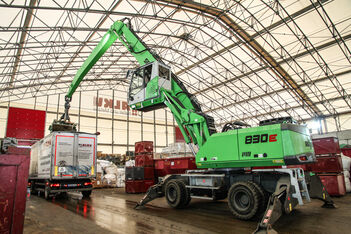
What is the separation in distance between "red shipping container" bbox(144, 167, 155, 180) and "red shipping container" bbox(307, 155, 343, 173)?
8.23m

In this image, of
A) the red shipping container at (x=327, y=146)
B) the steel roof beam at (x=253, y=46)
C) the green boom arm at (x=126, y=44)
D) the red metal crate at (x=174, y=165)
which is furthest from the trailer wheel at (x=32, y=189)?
the red shipping container at (x=327, y=146)

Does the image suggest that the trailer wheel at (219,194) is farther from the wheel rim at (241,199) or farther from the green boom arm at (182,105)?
the green boom arm at (182,105)

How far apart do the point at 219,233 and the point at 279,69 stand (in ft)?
62.1

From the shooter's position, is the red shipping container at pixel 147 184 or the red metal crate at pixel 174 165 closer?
the red metal crate at pixel 174 165

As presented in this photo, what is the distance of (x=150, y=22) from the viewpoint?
16875 mm

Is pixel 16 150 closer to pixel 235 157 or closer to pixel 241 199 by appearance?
pixel 235 157

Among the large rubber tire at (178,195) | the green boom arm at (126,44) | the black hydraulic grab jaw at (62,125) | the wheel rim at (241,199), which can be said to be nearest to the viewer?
the wheel rim at (241,199)

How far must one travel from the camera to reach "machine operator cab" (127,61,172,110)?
7531 mm

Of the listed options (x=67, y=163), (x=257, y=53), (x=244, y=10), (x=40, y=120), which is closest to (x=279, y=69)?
(x=257, y=53)

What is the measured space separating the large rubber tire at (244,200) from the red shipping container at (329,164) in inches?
222

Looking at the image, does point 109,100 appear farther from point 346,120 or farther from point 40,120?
point 346,120

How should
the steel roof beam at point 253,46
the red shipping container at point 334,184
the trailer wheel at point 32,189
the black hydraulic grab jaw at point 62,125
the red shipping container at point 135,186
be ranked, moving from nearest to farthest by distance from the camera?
the red shipping container at point 334,184, the black hydraulic grab jaw at point 62,125, the trailer wheel at point 32,189, the red shipping container at point 135,186, the steel roof beam at point 253,46

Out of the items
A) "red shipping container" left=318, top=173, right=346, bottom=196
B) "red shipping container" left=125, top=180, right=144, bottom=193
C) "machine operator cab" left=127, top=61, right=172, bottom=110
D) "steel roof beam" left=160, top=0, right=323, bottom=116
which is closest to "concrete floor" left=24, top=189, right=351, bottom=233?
"red shipping container" left=318, top=173, right=346, bottom=196

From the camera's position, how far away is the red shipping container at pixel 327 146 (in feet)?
33.3
